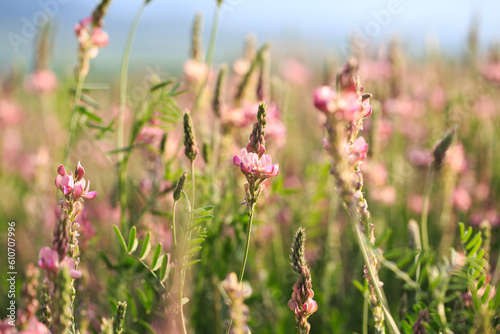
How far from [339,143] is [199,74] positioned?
1.33m

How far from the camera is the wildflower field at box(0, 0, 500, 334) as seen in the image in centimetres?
89

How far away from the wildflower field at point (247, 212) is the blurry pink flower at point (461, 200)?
→ 10 millimetres

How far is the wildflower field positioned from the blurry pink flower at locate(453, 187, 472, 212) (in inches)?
0.4

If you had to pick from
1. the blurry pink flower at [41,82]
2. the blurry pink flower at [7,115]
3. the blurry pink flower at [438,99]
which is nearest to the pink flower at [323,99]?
the blurry pink flower at [41,82]

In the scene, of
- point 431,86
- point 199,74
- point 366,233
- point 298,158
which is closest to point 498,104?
point 431,86

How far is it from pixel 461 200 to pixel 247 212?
5.55 ft

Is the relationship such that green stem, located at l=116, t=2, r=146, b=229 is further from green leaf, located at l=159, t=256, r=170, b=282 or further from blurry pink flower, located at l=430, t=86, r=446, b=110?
blurry pink flower, located at l=430, t=86, r=446, b=110

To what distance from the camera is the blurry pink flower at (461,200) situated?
7.52ft

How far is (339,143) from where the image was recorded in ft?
2.42

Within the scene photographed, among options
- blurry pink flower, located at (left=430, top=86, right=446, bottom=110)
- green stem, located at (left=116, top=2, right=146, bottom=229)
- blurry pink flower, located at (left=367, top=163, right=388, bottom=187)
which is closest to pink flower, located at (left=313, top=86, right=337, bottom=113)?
green stem, located at (left=116, top=2, right=146, bottom=229)

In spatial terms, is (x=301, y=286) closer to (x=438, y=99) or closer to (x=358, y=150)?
(x=358, y=150)

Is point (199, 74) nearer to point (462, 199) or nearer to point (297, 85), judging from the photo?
point (462, 199)

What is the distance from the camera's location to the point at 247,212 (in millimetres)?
967

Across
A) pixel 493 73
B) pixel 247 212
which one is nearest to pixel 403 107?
pixel 493 73
